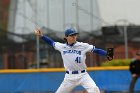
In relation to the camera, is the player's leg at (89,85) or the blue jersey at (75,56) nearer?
the player's leg at (89,85)

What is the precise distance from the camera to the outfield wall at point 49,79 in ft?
46.4

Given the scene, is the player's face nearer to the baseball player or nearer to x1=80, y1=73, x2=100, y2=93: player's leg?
the baseball player

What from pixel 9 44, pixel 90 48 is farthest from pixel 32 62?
pixel 90 48

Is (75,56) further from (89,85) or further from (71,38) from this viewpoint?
(89,85)

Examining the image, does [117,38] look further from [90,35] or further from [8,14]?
[8,14]

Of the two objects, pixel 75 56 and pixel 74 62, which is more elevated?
pixel 75 56

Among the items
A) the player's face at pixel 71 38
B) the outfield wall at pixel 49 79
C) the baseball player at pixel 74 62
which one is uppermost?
the player's face at pixel 71 38

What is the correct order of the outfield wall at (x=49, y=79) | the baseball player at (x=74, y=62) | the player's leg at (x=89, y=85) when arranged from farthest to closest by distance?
the outfield wall at (x=49, y=79), the baseball player at (x=74, y=62), the player's leg at (x=89, y=85)

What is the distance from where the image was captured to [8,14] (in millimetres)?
15930

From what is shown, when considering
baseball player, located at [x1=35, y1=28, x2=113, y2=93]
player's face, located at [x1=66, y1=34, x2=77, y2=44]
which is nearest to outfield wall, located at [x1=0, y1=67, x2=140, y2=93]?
baseball player, located at [x1=35, y1=28, x2=113, y2=93]

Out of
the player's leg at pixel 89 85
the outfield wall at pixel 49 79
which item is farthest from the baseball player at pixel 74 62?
the outfield wall at pixel 49 79

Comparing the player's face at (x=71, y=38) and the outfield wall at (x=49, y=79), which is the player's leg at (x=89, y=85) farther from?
the outfield wall at (x=49, y=79)

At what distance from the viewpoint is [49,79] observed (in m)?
14.4

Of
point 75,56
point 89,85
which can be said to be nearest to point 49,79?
point 75,56
